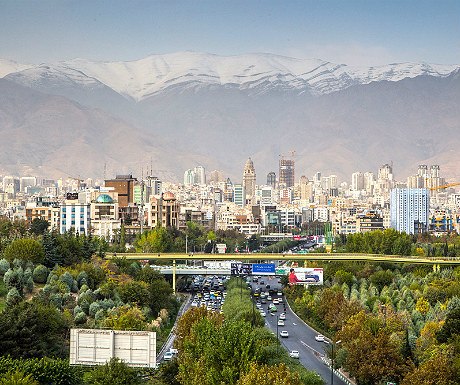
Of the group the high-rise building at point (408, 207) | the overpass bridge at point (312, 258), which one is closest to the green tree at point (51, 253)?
the overpass bridge at point (312, 258)

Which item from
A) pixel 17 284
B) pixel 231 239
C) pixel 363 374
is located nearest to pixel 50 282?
pixel 17 284

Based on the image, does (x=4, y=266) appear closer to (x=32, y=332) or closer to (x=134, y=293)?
(x=134, y=293)

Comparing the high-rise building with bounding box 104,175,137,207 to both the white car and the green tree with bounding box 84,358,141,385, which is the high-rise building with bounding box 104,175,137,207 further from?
the green tree with bounding box 84,358,141,385

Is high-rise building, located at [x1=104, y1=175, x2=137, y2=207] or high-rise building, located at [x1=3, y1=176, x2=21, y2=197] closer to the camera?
high-rise building, located at [x1=104, y1=175, x2=137, y2=207]

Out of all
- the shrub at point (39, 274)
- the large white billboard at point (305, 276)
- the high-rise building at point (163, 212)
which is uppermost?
the high-rise building at point (163, 212)

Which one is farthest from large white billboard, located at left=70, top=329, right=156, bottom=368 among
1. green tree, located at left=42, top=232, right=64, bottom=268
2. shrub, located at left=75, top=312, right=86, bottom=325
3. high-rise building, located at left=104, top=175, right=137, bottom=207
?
high-rise building, located at left=104, top=175, right=137, bottom=207

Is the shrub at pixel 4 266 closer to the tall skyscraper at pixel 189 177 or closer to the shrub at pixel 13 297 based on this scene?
the shrub at pixel 13 297


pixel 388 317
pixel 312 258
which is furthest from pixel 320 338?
pixel 312 258
